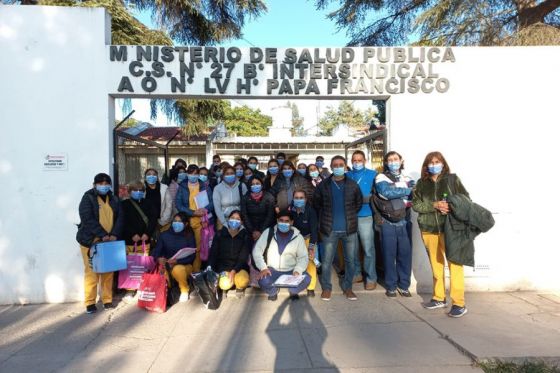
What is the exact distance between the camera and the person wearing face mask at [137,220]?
5922 mm

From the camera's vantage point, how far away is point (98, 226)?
5395mm

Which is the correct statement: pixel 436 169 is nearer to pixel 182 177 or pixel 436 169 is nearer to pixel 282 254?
pixel 282 254

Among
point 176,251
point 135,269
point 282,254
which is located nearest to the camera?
point 282,254

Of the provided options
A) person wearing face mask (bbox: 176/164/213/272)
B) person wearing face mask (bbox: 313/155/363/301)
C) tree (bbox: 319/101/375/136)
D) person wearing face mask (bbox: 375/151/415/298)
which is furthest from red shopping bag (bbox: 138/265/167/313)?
tree (bbox: 319/101/375/136)

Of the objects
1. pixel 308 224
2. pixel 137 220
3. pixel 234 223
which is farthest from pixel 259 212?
pixel 137 220

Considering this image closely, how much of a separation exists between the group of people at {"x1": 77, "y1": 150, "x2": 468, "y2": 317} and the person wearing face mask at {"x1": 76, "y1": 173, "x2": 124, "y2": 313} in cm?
1

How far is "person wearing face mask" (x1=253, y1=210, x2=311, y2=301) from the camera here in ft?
18.5

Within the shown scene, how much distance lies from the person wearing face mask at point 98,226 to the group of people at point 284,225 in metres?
0.01

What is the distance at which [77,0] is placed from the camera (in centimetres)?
1118

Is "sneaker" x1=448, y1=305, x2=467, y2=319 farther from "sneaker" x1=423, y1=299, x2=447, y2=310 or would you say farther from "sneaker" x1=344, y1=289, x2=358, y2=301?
"sneaker" x1=344, y1=289, x2=358, y2=301

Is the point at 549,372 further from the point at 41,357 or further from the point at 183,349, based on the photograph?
the point at 41,357

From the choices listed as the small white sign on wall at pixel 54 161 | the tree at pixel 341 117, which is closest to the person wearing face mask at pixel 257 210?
the small white sign on wall at pixel 54 161

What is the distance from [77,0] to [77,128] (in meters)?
7.06

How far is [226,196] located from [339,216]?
1.69 m
